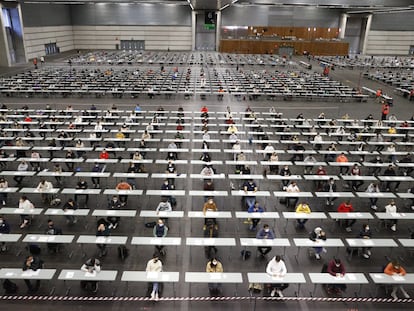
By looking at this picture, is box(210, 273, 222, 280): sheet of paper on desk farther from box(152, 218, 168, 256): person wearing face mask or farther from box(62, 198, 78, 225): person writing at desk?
box(62, 198, 78, 225): person writing at desk

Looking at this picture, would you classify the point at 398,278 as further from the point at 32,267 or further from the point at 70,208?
the point at 70,208

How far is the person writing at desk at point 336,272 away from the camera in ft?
28.0

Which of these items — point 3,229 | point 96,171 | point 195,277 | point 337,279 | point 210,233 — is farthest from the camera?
point 96,171

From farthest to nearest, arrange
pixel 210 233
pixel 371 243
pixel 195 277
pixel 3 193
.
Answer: pixel 3 193
pixel 210 233
pixel 371 243
pixel 195 277

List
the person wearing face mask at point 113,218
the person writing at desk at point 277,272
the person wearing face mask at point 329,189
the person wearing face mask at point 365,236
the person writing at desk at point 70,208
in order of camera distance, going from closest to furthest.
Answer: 1. the person writing at desk at point 277,272
2. the person wearing face mask at point 365,236
3. the person writing at desk at point 70,208
4. the person wearing face mask at point 113,218
5. the person wearing face mask at point 329,189

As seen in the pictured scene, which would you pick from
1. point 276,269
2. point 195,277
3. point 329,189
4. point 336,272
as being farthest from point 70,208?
point 329,189

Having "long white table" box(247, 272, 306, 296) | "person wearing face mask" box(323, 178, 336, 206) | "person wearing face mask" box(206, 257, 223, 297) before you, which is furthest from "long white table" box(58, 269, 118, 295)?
"person wearing face mask" box(323, 178, 336, 206)

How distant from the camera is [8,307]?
7.99m

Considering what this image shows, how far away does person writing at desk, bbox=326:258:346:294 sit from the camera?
8523mm

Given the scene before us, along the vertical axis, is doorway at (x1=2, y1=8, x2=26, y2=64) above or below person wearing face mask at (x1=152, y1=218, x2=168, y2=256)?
above

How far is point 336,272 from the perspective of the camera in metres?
8.54

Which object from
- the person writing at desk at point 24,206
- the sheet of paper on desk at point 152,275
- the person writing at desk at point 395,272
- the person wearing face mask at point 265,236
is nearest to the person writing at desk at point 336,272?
the person writing at desk at point 395,272

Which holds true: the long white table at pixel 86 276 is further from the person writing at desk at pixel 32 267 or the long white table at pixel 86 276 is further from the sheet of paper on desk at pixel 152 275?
the sheet of paper on desk at pixel 152 275

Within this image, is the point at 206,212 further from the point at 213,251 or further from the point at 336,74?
the point at 336,74
